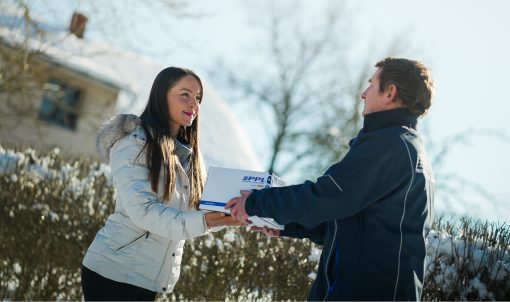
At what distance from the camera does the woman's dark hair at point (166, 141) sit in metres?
2.74

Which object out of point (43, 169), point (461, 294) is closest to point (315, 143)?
point (43, 169)

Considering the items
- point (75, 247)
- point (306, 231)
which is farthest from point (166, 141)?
point (75, 247)

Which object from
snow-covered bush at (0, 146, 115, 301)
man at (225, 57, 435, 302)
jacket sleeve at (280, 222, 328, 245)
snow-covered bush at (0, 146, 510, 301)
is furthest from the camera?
snow-covered bush at (0, 146, 115, 301)

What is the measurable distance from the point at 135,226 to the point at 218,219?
50 centimetres

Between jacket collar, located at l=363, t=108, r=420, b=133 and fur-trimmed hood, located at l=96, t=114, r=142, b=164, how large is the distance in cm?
144

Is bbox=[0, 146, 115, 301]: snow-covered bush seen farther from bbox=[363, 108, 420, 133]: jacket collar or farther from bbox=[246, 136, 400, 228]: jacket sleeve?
bbox=[363, 108, 420, 133]: jacket collar

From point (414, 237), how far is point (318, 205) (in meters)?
0.50

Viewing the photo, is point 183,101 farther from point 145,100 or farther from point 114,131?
point 145,100

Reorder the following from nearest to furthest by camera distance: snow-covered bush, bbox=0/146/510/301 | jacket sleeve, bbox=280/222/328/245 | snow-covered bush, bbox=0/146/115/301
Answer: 1. jacket sleeve, bbox=280/222/328/245
2. snow-covered bush, bbox=0/146/510/301
3. snow-covered bush, bbox=0/146/115/301

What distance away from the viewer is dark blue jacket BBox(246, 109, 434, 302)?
2.17 meters

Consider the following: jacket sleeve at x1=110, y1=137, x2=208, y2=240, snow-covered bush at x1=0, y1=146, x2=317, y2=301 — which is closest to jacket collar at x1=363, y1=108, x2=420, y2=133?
jacket sleeve at x1=110, y1=137, x2=208, y2=240

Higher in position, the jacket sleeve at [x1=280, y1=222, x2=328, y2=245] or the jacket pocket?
the jacket sleeve at [x1=280, y1=222, x2=328, y2=245]

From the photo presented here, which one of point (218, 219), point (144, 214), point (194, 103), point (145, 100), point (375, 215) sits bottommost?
point (144, 214)

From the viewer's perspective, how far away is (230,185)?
2.76 m
